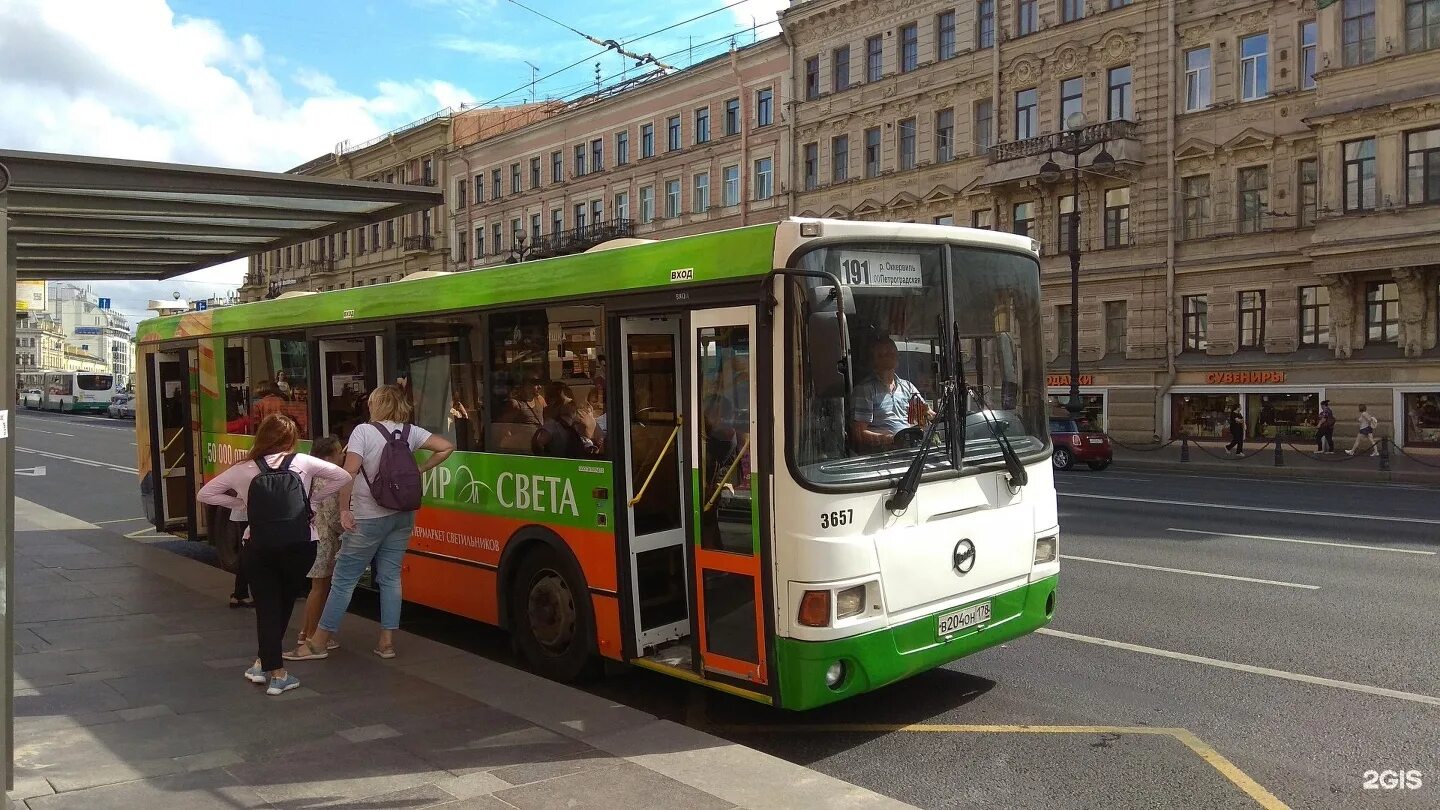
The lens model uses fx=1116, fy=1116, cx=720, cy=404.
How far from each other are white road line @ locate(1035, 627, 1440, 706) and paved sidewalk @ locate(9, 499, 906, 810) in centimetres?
352

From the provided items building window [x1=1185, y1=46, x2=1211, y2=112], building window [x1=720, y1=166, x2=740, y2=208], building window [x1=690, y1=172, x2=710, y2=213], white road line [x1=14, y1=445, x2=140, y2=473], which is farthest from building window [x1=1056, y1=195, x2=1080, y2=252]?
white road line [x1=14, y1=445, x2=140, y2=473]

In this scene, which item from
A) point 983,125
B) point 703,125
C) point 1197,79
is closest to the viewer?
point 1197,79

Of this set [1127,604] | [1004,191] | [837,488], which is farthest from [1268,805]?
[1004,191]

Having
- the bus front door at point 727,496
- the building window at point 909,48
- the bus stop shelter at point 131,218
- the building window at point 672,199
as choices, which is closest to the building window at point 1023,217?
the building window at point 909,48

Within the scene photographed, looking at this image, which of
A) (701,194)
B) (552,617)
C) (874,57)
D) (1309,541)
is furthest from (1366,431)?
(701,194)

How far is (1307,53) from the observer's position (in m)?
31.0

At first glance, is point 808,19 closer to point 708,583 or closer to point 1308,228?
point 1308,228

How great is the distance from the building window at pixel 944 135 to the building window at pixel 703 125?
39.2 ft

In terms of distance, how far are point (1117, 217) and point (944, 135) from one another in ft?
24.3

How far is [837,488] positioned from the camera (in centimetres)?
549

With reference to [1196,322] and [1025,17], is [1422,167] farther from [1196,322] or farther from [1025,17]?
[1025,17]

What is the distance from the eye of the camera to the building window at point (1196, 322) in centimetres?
3325

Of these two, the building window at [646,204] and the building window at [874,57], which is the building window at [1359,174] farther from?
the building window at [646,204]

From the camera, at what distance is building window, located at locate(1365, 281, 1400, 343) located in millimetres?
29484
